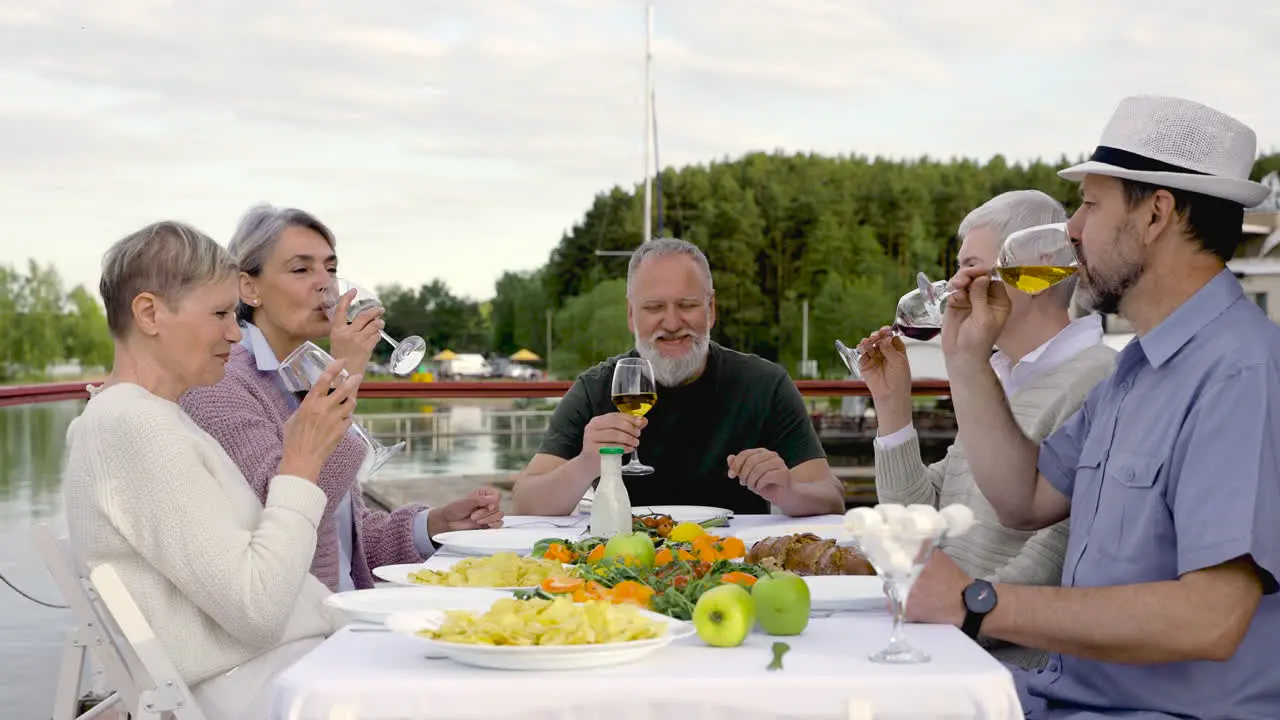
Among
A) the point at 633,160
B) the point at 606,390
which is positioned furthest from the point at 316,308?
the point at 633,160

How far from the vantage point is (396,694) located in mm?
1370

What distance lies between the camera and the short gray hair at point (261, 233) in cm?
298

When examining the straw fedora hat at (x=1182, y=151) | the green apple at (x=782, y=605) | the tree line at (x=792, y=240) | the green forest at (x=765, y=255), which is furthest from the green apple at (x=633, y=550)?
the tree line at (x=792, y=240)

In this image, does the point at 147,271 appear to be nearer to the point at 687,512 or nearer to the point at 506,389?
the point at 687,512

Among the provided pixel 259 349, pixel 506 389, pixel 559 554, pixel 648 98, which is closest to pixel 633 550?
pixel 559 554

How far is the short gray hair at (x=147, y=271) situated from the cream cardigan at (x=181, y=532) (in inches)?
7.0

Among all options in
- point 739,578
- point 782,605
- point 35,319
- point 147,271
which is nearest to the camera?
point 782,605

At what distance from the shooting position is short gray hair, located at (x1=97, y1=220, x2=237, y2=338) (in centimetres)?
209

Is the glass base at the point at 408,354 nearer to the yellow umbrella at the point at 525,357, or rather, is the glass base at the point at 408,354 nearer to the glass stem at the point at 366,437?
the glass stem at the point at 366,437

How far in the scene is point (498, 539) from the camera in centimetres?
259

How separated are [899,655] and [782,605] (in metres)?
0.18

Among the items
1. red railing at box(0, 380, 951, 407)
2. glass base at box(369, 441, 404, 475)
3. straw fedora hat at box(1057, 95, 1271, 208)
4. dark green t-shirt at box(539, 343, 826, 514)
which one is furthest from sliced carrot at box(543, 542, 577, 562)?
red railing at box(0, 380, 951, 407)

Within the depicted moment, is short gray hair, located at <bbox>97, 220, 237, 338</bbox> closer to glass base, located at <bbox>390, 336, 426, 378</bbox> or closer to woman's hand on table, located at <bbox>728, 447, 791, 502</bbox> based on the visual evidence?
glass base, located at <bbox>390, 336, 426, 378</bbox>

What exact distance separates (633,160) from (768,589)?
5769cm
